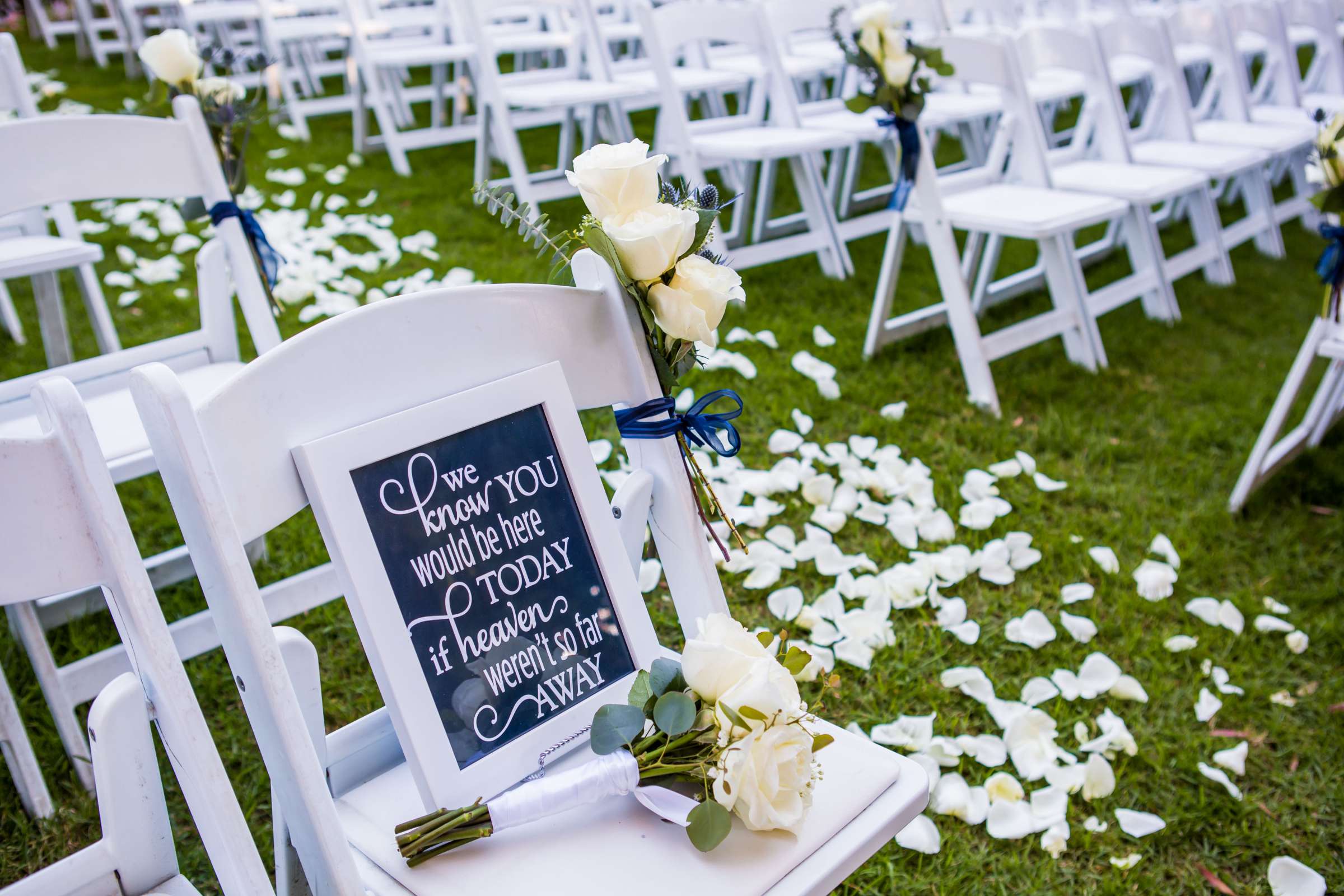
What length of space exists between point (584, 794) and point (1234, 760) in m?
1.26

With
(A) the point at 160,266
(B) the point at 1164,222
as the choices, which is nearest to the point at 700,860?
(A) the point at 160,266

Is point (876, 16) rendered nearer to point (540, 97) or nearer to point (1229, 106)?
point (540, 97)

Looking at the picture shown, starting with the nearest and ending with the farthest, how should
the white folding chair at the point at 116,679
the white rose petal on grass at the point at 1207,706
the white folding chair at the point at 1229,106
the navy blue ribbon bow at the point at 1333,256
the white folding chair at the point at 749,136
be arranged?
1. the white folding chair at the point at 116,679
2. the white rose petal on grass at the point at 1207,706
3. the navy blue ribbon bow at the point at 1333,256
4. the white folding chair at the point at 749,136
5. the white folding chair at the point at 1229,106

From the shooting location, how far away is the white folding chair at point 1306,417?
6.92 ft

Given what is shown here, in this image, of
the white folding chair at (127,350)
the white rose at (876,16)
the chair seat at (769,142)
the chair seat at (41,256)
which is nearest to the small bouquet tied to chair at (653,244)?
the white folding chair at (127,350)

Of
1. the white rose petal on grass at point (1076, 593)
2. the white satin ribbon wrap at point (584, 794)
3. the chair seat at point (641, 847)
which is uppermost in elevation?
the white satin ribbon wrap at point (584, 794)

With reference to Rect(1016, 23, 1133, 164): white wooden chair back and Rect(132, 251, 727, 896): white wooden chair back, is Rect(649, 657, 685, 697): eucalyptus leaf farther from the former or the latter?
Rect(1016, 23, 1133, 164): white wooden chair back

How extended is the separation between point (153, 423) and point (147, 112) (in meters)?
5.48

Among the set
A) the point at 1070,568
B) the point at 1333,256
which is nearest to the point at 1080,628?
the point at 1070,568

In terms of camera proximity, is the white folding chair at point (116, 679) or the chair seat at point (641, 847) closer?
the white folding chair at point (116, 679)

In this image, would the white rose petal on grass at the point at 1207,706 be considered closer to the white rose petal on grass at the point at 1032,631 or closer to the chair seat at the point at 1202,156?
the white rose petal on grass at the point at 1032,631

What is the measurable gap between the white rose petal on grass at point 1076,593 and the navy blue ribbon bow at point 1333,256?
0.86m

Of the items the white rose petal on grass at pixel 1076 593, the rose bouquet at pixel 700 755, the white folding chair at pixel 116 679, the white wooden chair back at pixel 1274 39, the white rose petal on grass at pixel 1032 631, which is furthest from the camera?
the white wooden chair back at pixel 1274 39

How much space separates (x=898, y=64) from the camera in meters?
2.46
